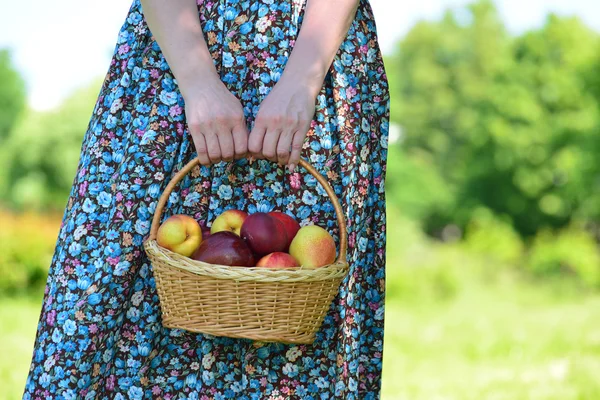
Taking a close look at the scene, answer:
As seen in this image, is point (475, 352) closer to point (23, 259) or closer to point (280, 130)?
point (23, 259)

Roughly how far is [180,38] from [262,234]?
1.61ft

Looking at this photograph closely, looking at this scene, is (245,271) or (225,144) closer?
(245,271)

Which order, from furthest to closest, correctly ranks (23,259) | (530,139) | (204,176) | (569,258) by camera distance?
(530,139) → (569,258) → (23,259) → (204,176)

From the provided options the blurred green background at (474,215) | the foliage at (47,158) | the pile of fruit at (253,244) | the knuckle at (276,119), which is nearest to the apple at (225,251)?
Result: the pile of fruit at (253,244)

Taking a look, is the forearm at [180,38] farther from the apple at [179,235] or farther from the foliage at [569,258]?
the foliage at [569,258]

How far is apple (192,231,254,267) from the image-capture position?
146 cm

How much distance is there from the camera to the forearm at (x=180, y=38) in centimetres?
165

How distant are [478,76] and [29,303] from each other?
25.4 metres

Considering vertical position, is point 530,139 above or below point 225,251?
above

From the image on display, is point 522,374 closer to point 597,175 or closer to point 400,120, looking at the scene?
point 597,175

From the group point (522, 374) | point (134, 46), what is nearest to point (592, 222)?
point (522, 374)

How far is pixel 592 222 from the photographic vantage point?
1944 cm

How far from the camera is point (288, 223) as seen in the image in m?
1.62

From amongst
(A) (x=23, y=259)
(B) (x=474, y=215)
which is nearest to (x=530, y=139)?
(B) (x=474, y=215)
